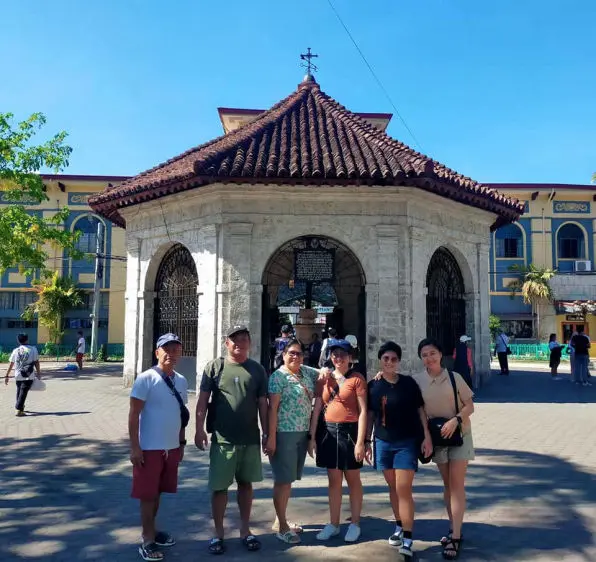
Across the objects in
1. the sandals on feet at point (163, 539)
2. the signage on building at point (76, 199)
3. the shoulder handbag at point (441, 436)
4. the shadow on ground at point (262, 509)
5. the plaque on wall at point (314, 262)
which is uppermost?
the signage on building at point (76, 199)

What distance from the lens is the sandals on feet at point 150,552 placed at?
3.85 meters

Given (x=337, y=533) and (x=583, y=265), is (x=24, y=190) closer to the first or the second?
(x=337, y=533)

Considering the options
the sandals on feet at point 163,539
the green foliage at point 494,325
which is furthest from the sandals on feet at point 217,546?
the green foliage at point 494,325

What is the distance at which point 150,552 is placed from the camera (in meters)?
3.88

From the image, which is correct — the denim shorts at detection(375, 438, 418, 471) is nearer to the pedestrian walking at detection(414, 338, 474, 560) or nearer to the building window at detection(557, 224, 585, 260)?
the pedestrian walking at detection(414, 338, 474, 560)

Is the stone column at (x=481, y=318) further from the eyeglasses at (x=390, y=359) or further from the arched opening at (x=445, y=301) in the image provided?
the eyeglasses at (x=390, y=359)

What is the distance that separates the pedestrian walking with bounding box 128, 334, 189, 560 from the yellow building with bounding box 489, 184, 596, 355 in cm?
3349

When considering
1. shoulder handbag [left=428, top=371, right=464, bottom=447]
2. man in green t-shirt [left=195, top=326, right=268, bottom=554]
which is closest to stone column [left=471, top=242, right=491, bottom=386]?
shoulder handbag [left=428, top=371, right=464, bottom=447]

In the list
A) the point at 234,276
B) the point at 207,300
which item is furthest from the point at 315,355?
the point at 207,300

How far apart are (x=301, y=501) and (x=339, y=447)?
130cm

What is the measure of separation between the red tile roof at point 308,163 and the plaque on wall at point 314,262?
1.84 meters

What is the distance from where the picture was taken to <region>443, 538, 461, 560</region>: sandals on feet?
388 centimetres

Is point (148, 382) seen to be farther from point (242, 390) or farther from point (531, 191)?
point (531, 191)

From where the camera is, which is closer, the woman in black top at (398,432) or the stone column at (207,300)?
the woman in black top at (398,432)
